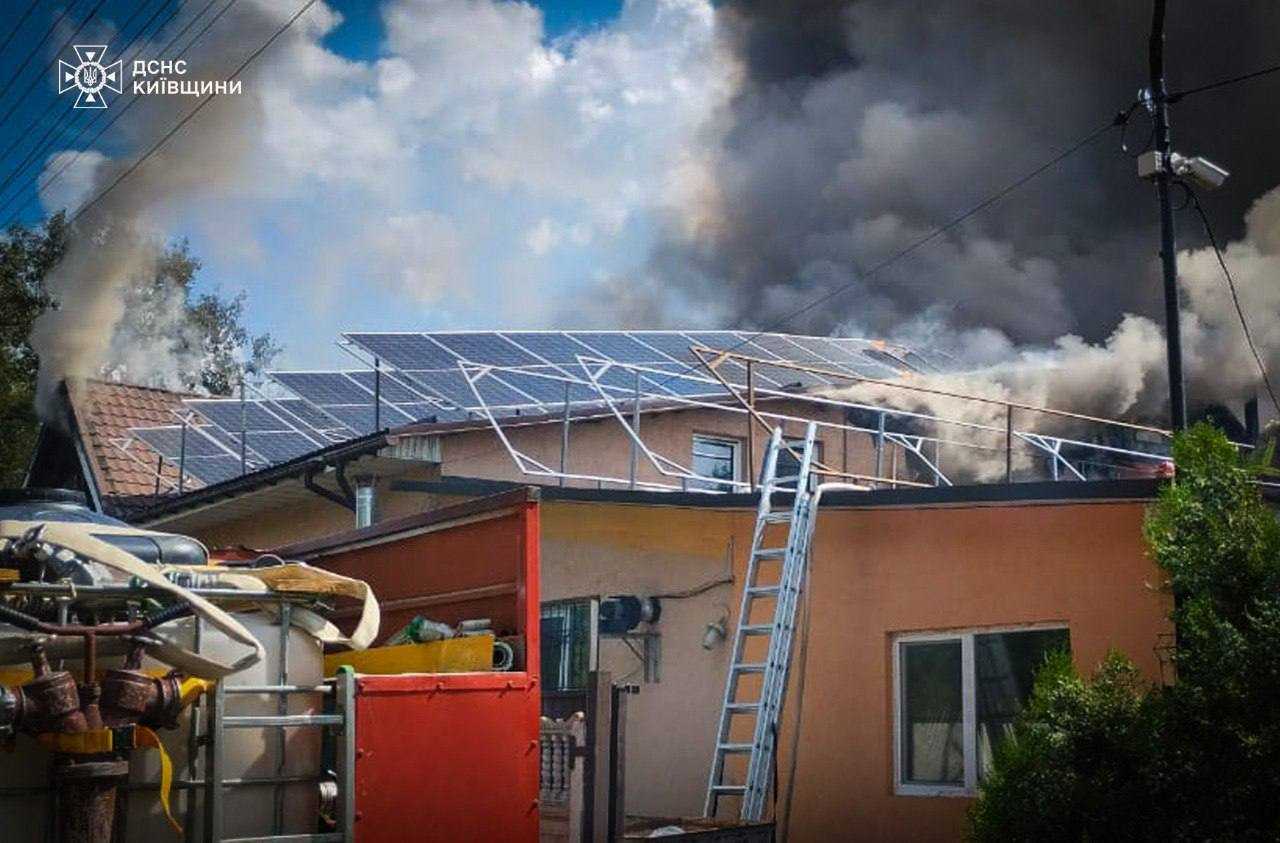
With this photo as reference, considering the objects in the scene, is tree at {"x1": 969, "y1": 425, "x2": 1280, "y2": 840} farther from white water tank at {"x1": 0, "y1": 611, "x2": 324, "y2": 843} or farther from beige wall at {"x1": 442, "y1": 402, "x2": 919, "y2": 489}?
beige wall at {"x1": 442, "y1": 402, "x2": 919, "y2": 489}

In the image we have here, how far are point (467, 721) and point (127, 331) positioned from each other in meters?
28.9

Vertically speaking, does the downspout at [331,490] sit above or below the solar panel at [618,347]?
below

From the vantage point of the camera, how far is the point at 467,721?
670 centimetres

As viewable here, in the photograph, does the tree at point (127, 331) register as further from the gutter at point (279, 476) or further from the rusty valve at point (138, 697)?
the rusty valve at point (138, 697)

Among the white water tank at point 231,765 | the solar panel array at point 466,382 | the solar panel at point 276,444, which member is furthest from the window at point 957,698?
the solar panel at point 276,444

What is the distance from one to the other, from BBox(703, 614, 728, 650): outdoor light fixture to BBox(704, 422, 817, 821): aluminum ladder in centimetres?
32

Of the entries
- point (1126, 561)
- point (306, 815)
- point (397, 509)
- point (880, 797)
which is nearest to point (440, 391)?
point (397, 509)

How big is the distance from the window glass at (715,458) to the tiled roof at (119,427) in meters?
7.30

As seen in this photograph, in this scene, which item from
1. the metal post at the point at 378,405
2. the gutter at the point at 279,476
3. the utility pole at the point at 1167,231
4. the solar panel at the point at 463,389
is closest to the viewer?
the utility pole at the point at 1167,231

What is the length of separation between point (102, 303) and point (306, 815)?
13389 millimetres

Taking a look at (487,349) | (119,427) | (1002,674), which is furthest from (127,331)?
(1002,674)

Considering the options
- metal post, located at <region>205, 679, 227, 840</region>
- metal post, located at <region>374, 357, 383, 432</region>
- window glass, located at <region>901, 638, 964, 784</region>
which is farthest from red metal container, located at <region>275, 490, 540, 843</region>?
metal post, located at <region>374, 357, 383, 432</region>

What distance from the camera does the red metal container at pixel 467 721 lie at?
6.43m

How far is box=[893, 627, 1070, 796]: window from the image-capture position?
10.8 metres
